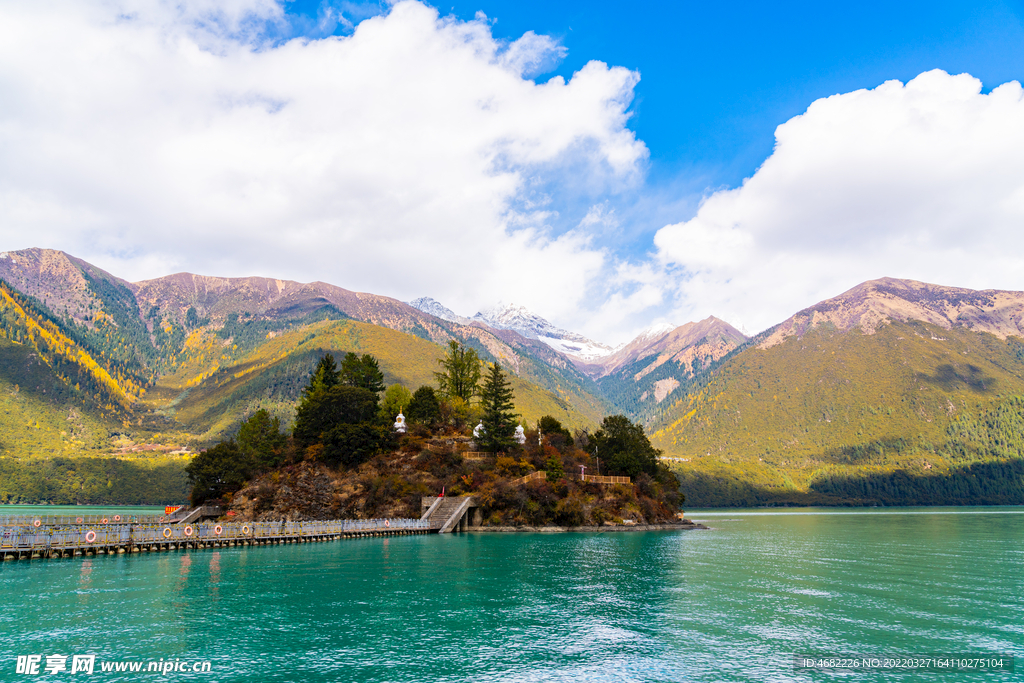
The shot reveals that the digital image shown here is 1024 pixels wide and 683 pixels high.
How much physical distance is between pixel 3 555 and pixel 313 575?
126ft

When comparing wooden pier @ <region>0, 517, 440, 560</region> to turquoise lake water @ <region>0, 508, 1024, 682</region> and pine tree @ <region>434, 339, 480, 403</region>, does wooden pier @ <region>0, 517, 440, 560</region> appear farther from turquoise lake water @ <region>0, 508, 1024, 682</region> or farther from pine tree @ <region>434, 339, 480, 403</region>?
pine tree @ <region>434, 339, 480, 403</region>

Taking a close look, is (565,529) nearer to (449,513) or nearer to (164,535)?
(449,513)

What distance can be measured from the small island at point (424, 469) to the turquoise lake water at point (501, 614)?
42.8 metres

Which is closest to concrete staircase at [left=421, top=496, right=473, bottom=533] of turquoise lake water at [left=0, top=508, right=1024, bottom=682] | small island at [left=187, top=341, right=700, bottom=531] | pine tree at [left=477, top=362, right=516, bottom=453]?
small island at [left=187, top=341, right=700, bottom=531]

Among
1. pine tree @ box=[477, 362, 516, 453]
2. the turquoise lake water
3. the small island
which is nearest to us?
the turquoise lake water

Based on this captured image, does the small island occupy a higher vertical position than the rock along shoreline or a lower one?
higher

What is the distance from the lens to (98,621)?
125 feet

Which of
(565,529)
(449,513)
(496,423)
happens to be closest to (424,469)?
(449,513)

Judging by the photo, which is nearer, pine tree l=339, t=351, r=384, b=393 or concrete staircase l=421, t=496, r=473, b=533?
concrete staircase l=421, t=496, r=473, b=533

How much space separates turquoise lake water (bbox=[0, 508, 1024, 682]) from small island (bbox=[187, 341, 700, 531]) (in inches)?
1685

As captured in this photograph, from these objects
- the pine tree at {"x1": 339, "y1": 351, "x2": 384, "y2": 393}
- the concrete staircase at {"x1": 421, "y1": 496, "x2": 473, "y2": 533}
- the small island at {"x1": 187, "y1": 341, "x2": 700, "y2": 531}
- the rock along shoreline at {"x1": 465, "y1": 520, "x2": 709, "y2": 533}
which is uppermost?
the pine tree at {"x1": 339, "y1": 351, "x2": 384, "y2": 393}

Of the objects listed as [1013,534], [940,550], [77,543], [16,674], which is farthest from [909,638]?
[1013,534]

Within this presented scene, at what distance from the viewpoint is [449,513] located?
119 metres

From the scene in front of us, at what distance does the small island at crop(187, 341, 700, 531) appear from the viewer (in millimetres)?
121188
